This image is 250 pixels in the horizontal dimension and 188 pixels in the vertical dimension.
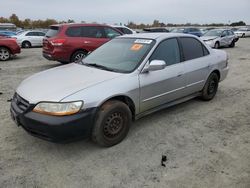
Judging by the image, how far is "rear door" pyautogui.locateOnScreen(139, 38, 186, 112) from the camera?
3994 millimetres

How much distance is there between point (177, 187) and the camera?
2801 mm

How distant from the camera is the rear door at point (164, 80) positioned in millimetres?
3994

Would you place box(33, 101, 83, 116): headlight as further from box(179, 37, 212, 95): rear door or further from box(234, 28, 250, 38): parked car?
box(234, 28, 250, 38): parked car

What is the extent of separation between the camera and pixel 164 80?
4254mm

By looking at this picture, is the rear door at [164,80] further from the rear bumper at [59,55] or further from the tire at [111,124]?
the rear bumper at [59,55]

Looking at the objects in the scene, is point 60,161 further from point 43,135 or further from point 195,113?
point 195,113

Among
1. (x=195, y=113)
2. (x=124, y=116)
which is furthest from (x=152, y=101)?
(x=195, y=113)

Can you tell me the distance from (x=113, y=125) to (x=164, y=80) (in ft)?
4.09

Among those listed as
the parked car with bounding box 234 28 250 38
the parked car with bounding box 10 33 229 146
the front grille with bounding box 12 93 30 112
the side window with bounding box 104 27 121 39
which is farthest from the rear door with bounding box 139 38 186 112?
the parked car with bounding box 234 28 250 38

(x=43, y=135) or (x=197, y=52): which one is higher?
(x=197, y=52)

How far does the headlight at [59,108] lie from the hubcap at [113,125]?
0.55m

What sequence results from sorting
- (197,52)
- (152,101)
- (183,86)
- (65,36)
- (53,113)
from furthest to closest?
(65,36) → (197,52) → (183,86) → (152,101) → (53,113)

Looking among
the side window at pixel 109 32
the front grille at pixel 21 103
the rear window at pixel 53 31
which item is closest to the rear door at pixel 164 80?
the front grille at pixel 21 103

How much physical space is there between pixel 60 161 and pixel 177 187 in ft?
5.01
